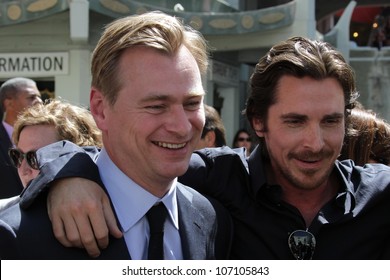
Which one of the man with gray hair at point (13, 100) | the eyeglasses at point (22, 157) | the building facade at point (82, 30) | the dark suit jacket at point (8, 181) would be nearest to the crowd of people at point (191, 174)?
the eyeglasses at point (22, 157)

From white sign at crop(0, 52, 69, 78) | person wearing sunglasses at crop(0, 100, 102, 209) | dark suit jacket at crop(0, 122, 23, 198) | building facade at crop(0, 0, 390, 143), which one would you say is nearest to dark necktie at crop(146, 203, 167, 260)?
person wearing sunglasses at crop(0, 100, 102, 209)

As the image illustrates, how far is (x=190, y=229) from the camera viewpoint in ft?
7.17

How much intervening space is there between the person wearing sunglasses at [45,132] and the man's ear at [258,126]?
0.97 meters

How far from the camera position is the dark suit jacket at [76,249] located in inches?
74.4

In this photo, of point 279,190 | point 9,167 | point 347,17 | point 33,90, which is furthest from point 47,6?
point 279,190

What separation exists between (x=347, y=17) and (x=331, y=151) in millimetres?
12940

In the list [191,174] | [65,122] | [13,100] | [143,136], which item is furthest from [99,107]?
[13,100]

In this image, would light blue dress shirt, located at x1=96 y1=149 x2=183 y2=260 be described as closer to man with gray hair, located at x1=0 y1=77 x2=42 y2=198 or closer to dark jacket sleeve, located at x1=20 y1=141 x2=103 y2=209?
dark jacket sleeve, located at x1=20 y1=141 x2=103 y2=209

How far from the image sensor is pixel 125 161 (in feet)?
6.85

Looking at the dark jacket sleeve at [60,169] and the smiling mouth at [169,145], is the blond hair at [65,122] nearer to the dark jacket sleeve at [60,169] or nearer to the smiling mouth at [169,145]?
the dark jacket sleeve at [60,169]

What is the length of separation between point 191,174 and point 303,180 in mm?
435

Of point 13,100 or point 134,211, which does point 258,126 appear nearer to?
point 134,211

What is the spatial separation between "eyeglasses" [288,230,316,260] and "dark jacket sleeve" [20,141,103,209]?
0.75 meters

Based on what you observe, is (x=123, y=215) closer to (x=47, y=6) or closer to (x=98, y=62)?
(x=98, y=62)
